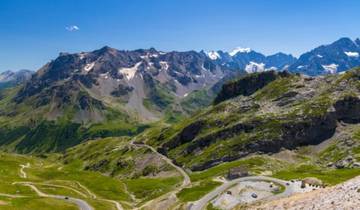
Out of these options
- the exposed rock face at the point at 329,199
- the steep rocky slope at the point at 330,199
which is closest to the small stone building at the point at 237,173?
the exposed rock face at the point at 329,199

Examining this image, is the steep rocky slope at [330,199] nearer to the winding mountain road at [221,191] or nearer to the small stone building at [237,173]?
the winding mountain road at [221,191]

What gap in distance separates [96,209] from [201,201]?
3719cm

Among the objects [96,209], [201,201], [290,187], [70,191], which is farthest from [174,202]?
[70,191]

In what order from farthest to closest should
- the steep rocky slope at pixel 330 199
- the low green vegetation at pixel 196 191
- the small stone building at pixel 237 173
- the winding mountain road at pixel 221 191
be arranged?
the small stone building at pixel 237 173, the low green vegetation at pixel 196 191, the winding mountain road at pixel 221 191, the steep rocky slope at pixel 330 199

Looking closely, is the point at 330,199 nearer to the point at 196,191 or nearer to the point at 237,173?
the point at 196,191

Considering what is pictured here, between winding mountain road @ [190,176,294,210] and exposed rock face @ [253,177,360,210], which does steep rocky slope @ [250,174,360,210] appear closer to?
exposed rock face @ [253,177,360,210]

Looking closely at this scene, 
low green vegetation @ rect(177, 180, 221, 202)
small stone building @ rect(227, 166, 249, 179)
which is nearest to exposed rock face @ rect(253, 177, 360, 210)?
low green vegetation @ rect(177, 180, 221, 202)

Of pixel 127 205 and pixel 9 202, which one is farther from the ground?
pixel 9 202

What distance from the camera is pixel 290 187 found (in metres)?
154

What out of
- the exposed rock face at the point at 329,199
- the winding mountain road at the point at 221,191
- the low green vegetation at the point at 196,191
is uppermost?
the exposed rock face at the point at 329,199

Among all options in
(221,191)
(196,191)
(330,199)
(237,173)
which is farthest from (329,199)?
(237,173)

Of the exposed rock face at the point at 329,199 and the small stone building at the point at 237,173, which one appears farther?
the small stone building at the point at 237,173

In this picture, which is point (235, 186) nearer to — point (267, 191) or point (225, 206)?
point (267, 191)

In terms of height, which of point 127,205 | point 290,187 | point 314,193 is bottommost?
point 127,205
